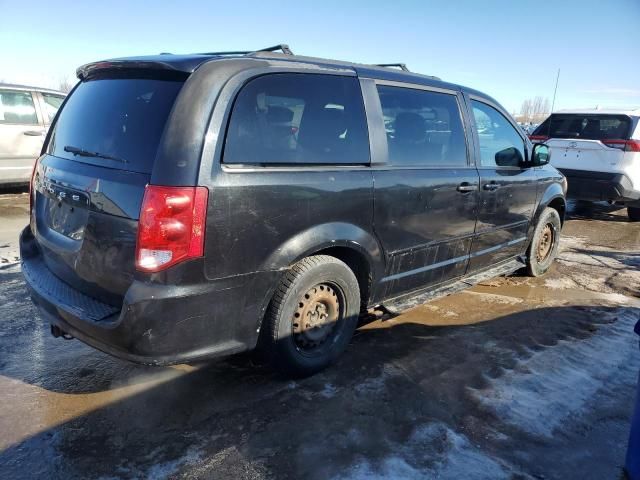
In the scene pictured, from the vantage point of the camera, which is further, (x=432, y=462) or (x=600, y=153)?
(x=600, y=153)

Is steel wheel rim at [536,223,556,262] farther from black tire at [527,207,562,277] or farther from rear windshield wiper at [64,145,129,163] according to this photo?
rear windshield wiper at [64,145,129,163]

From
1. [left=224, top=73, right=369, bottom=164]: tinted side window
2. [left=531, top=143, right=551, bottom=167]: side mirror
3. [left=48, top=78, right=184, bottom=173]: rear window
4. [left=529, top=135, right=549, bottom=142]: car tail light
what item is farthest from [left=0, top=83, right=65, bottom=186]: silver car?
[left=529, top=135, right=549, bottom=142]: car tail light

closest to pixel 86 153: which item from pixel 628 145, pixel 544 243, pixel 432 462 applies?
pixel 432 462

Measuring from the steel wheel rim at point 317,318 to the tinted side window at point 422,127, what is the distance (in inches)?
39.6

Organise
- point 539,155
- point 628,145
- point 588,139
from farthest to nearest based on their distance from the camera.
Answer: point 588,139
point 628,145
point 539,155

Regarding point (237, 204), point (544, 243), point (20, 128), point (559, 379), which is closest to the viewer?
point (237, 204)

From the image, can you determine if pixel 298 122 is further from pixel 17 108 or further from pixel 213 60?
pixel 17 108

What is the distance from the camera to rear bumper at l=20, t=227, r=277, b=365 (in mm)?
2418

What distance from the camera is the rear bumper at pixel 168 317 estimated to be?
242cm

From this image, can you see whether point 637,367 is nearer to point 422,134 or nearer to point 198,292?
point 422,134

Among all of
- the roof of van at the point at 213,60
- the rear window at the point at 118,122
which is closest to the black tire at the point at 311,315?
the rear window at the point at 118,122

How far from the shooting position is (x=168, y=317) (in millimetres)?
2447

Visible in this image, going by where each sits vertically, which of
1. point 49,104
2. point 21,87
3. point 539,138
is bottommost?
point 539,138

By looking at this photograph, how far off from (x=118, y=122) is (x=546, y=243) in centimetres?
477
